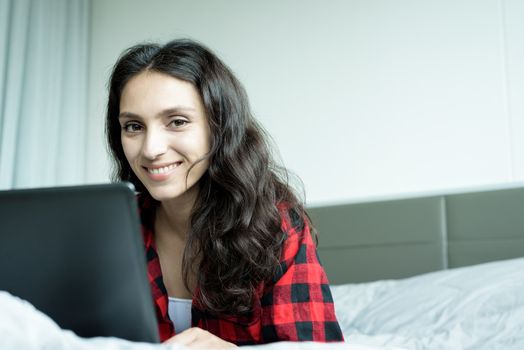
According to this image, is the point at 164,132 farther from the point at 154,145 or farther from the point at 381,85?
the point at 381,85

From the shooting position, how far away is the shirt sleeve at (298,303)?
108 centimetres

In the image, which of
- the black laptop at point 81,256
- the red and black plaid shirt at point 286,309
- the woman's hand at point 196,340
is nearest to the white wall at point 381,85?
the red and black plaid shirt at point 286,309

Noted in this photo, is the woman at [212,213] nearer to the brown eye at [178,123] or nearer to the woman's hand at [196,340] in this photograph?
the brown eye at [178,123]

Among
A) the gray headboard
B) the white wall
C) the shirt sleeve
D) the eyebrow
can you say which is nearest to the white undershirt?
the shirt sleeve

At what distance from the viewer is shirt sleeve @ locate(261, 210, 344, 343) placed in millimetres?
1075

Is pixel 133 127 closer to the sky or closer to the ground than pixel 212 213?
closer to the sky

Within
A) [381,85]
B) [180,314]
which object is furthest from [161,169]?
[381,85]

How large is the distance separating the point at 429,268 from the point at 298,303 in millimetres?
1041

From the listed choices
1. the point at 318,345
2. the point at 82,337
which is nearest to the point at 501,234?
the point at 318,345

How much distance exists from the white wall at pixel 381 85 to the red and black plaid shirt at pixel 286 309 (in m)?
1.09

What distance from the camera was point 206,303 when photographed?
3.64 ft

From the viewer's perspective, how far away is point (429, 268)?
1990mm

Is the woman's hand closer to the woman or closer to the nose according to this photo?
the woman

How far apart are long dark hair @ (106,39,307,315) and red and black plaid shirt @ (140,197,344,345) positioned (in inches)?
1.1
